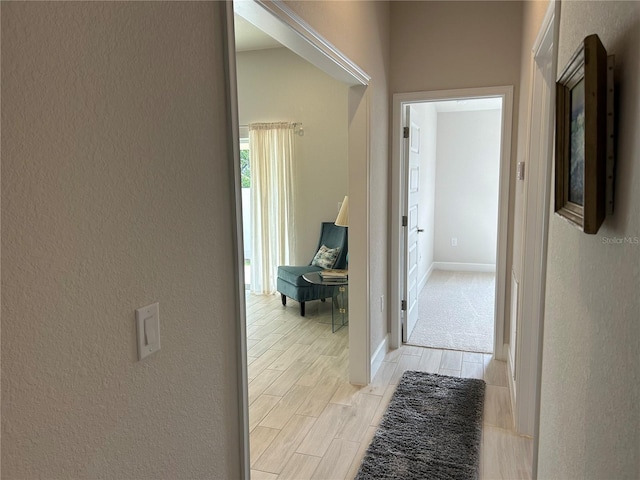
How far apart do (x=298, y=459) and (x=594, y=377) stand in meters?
1.77

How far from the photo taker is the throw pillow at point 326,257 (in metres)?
5.09

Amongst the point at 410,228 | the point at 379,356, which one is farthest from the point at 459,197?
the point at 379,356

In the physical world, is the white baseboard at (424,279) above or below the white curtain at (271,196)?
below

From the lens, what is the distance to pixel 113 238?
101 cm

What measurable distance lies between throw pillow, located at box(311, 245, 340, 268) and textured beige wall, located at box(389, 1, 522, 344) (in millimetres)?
1947

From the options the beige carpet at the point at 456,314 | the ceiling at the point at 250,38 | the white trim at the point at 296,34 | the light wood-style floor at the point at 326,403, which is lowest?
the light wood-style floor at the point at 326,403

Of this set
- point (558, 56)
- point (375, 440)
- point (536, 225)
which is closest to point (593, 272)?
point (558, 56)

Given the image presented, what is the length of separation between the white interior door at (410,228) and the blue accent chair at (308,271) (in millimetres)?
858

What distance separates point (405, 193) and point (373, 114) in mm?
912

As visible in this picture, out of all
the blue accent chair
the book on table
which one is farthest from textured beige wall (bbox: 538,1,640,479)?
the blue accent chair

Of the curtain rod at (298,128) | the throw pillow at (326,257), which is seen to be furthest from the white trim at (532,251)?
the curtain rod at (298,128)

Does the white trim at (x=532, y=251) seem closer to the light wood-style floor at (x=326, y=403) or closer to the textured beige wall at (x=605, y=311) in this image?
the light wood-style floor at (x=326, y=403)

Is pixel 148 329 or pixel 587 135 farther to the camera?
pixel 148 329

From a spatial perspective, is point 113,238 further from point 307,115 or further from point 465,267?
point 465,267
